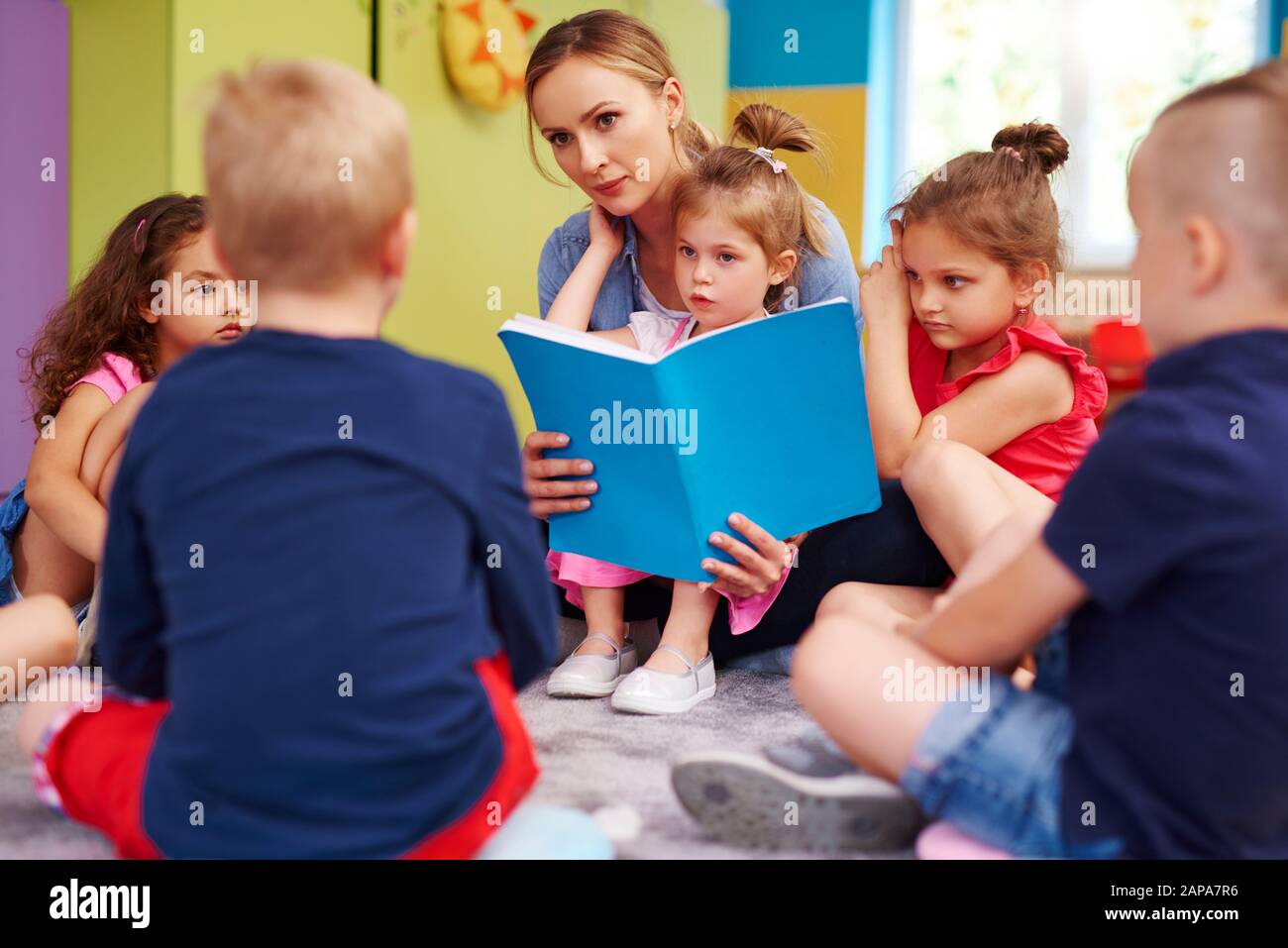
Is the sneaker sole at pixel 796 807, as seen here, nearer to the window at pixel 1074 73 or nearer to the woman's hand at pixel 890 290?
the woman's hand at pixel 890 290

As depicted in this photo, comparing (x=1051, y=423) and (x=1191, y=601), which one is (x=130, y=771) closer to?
(x=1191, y=601)

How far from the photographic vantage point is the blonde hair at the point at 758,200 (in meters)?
1.50

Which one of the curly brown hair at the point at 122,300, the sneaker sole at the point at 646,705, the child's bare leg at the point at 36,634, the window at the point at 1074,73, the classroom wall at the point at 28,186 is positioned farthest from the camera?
the window at the point at 1074,73

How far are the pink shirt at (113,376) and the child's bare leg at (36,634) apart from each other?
44 centimetres

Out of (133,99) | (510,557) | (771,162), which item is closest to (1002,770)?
(510,557)

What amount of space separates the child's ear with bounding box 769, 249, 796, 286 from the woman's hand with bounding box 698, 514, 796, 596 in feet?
1.25

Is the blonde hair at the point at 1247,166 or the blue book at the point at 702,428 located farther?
the blue book at the point at 702,428

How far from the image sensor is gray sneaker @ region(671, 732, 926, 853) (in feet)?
2.94

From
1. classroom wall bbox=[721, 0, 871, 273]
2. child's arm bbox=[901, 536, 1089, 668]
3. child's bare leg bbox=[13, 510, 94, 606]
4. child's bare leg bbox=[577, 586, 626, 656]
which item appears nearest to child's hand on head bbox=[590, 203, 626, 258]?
child's bare leg bbox=[577, 586, 626, 656]

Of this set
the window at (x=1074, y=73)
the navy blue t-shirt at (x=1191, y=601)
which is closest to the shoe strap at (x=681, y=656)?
the navy blue t-shirt at (x=1191, y=601)

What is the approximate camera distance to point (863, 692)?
2.86 feet

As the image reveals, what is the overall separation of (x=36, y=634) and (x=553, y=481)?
573 mm

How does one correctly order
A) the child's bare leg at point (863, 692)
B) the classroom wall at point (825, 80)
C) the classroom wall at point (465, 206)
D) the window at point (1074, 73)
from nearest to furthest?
the child's bare leg at point (863, 692)
the classroom wall at point (465, 206)
the classroom wall at point (825, 80)
the window at point (1074, 73)

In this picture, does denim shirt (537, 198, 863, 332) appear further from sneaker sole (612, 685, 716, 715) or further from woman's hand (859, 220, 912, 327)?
sneaker sole (612, 685, 716, 715)
